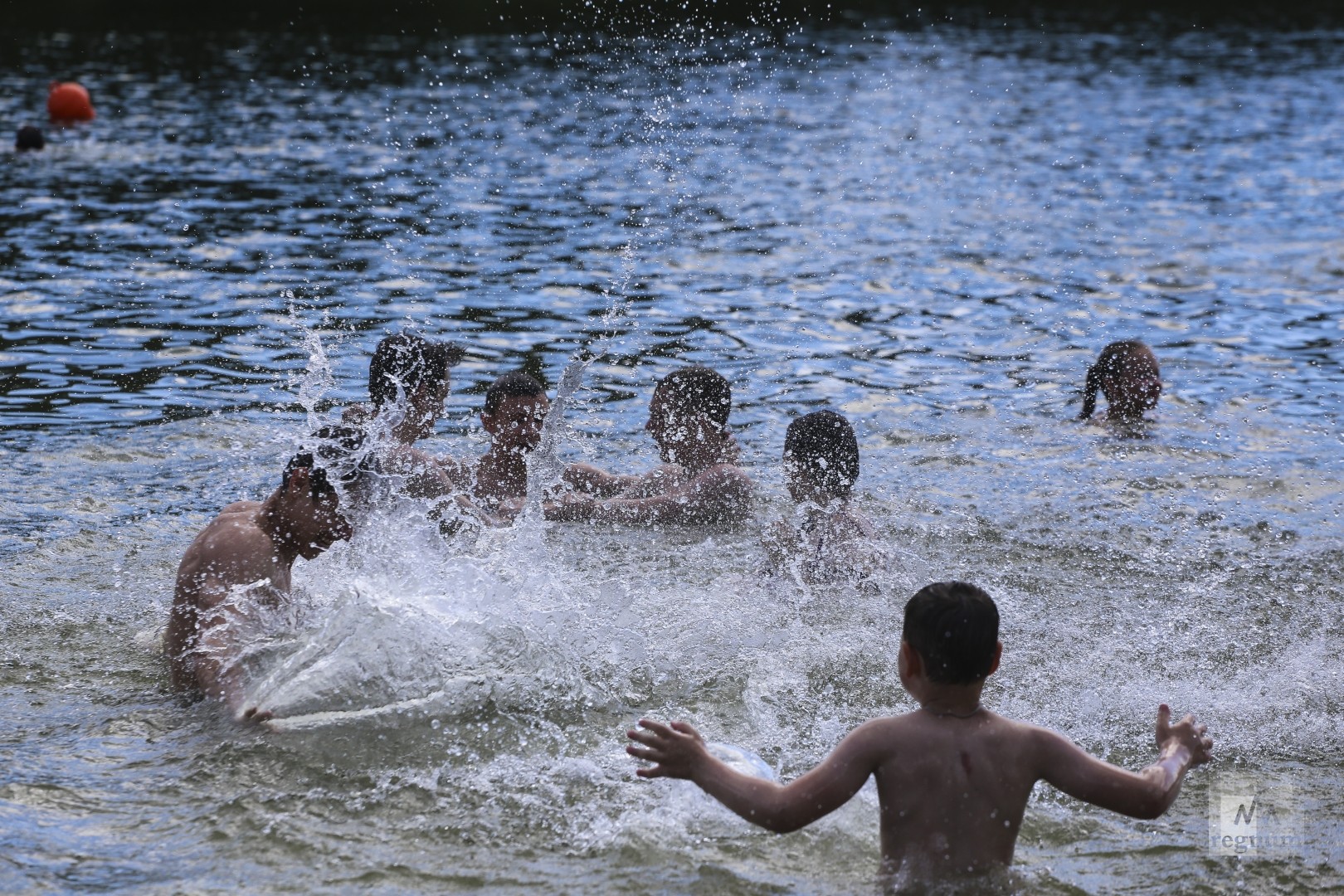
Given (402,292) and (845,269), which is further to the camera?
(845,269)

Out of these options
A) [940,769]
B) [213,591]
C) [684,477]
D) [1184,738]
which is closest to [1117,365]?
[684,477]

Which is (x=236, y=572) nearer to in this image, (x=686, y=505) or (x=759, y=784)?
(x=759, y=784)

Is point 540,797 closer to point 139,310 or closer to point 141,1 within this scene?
point 139,310

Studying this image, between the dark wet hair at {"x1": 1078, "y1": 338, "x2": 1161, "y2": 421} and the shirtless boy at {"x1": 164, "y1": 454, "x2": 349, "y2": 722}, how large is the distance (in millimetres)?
6228

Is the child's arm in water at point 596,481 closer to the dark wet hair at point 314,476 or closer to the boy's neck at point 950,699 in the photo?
the dark wet hair at point 314,476

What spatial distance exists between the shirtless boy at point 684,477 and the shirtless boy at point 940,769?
157 inches

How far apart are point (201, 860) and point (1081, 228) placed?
13.7 m

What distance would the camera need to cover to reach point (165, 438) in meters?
9.45

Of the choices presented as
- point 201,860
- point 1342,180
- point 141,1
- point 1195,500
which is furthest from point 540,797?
point 141,1

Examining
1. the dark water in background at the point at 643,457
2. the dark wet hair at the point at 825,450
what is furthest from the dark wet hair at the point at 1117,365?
the dark wet hair at the point at 825,450

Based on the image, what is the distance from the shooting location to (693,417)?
8398mm

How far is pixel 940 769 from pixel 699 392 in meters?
4.41

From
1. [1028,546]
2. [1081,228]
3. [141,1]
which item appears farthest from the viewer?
[141,1]

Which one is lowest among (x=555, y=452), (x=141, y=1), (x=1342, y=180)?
(x=555, y=452)
